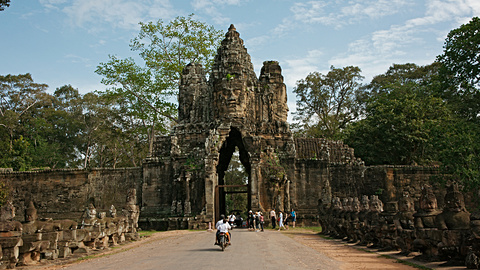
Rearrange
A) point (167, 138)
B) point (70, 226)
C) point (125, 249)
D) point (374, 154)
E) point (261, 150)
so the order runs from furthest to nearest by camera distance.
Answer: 1. point (374, 154)
2. point (167, 138)
3. point (261, 150)
4. point (125, 249)
5. point (70, 226)

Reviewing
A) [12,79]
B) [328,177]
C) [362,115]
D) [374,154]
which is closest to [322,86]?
[362,115]

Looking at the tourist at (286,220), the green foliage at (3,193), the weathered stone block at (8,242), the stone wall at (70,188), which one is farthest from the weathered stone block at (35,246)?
the green foliage at (3,193)

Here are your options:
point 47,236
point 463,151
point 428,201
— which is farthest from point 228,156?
point 428,201

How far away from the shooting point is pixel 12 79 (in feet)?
152

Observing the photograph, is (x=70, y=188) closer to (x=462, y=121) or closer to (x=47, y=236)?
(x=47, y=236)

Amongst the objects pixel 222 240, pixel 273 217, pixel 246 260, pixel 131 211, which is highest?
pixel 131 211

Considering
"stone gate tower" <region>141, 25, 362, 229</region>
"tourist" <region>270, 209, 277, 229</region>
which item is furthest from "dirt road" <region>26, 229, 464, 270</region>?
"stone gate tower" <region>141, 25, 362, 229</region>

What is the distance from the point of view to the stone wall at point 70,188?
98.6 feet

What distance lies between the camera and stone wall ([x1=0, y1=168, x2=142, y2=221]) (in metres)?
30.0

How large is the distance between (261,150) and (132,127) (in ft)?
65.0

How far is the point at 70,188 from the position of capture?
3059 centimetres

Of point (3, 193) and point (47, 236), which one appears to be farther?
point (3, 193)

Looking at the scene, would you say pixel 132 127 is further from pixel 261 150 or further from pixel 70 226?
pixel 70 226

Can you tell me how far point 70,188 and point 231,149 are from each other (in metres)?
11.5
